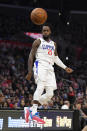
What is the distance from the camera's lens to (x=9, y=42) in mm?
20906

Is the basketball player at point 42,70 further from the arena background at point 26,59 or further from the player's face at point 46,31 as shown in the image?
the arena background at point 26,59

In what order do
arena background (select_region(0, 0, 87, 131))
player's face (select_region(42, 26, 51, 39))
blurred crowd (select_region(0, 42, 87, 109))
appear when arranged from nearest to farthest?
player's face (select_region(42, 26, 51, 39)) < arena background (select_region(0, 0, 87, 131)) < blurred crowd (select_region(0, 42, 87, 109))

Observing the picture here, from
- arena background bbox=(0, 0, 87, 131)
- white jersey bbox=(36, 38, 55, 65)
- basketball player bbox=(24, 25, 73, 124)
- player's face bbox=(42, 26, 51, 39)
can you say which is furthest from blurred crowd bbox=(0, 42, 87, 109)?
player's face bbox=(42, 26, 51, 39)

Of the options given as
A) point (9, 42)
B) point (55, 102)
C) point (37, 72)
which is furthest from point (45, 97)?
point (9, 42)

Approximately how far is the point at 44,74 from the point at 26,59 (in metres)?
10.8

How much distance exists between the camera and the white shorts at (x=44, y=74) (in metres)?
7.69

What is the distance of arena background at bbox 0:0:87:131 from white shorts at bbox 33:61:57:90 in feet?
3.55

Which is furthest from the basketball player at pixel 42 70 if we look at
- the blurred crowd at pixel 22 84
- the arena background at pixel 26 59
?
the blurred crowd at pixel 22 84

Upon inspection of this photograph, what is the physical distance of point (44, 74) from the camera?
771cm

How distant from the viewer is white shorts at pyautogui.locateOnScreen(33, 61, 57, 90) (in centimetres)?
769

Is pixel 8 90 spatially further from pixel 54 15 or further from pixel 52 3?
pixel 52 3

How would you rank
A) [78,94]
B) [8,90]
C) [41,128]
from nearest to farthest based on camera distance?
1. [41,128]
2. [8,90]
3. [78,94]

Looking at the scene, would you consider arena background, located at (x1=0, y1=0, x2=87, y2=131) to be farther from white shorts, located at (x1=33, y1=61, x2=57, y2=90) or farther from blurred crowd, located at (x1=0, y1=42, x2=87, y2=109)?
white shorts, located at (x1=33, y1=61, x2=57, y2=90)

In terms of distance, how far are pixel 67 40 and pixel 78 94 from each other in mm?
10726
